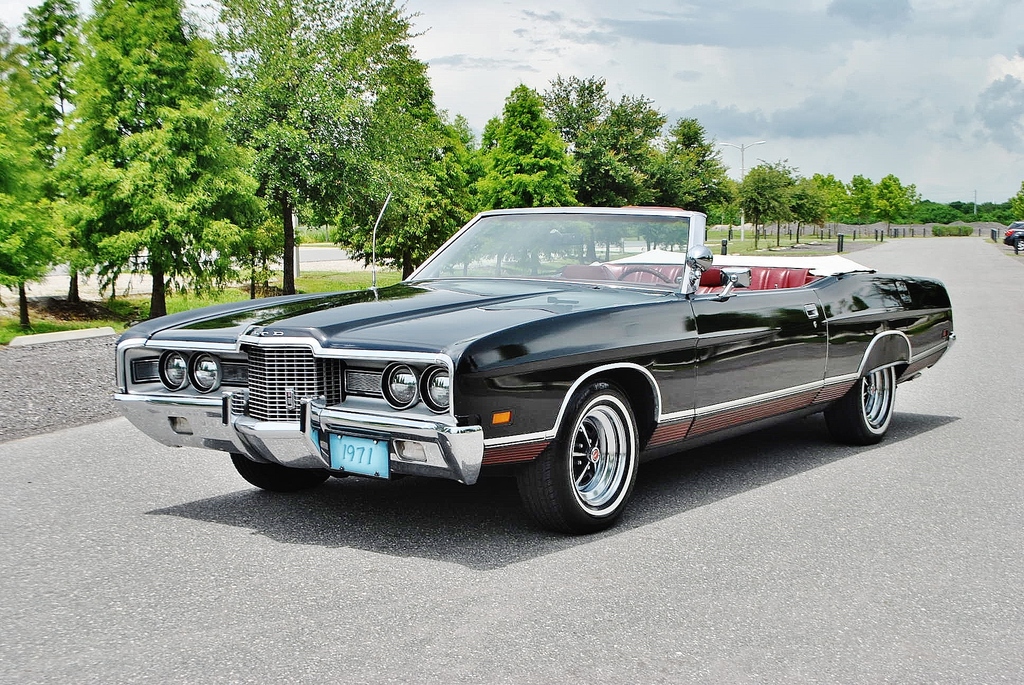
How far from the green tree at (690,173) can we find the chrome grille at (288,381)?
147 feet

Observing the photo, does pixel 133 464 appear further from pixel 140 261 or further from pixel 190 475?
pixel 140 261

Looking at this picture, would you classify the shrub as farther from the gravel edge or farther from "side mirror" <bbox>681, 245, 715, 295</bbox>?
"side mirror" <bbox>681, 245, 715, 295</bbox>

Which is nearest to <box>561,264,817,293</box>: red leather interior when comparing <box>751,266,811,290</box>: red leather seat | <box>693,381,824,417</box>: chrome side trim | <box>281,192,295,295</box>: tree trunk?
<box>693,381,824,417</box>: chrome side trim

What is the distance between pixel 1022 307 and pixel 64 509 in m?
18.2

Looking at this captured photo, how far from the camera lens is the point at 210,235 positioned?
1816cm

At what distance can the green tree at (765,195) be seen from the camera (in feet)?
221

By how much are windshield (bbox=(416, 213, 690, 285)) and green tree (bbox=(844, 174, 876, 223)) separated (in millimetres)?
142307

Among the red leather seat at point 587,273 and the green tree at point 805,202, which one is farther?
the green tree at point 805,202

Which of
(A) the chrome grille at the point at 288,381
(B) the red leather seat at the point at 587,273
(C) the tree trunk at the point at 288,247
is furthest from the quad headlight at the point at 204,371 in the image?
(C) the tree trunk at the point at 288,247

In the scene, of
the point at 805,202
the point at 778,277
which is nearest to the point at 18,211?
the point at 778,277

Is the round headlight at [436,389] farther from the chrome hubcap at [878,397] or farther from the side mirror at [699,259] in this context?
the chrome hubcap at [878,397]

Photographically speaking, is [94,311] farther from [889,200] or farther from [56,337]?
[889,200]

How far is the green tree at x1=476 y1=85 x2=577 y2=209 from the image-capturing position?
119 feet

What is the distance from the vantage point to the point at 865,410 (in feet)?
23.7
